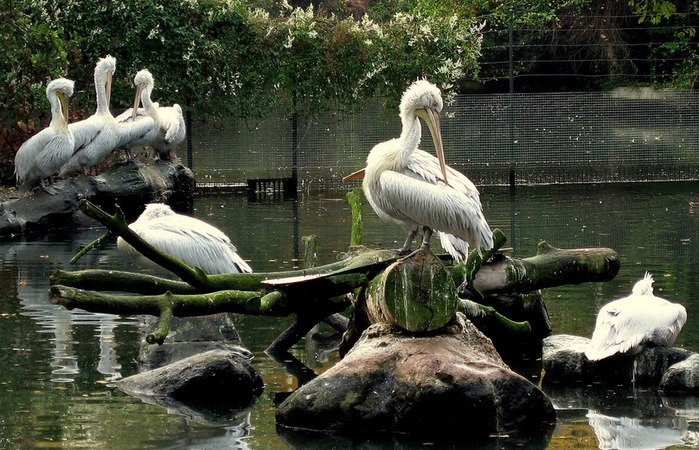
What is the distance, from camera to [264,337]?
8.77m

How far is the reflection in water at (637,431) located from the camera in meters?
6.06

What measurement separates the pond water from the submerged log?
461 millimetres

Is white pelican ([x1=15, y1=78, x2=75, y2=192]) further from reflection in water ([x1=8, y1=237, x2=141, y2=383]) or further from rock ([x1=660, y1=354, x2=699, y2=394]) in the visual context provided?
rock ([x1=660, y1=354, x2=699, y2=394])

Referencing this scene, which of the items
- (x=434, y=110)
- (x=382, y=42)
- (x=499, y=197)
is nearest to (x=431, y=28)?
(x=382, y=42)

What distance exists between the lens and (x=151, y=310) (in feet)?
23.2

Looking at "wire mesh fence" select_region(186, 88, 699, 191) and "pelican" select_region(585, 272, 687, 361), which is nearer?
"pelican" select_region(585, 272, 687, 361)

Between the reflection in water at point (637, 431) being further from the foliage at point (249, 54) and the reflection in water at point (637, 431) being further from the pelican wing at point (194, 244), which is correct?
the foliage at point (249, 54)

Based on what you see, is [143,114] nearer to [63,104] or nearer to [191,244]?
[63,104]

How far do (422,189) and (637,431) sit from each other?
2368 mm

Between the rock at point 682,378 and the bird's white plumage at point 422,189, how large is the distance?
4.90 ft

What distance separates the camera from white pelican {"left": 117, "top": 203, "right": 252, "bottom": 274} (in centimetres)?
870

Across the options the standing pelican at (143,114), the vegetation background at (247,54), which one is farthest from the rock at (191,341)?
the vegetation background at (247,54)

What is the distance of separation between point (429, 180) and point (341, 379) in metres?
2.22

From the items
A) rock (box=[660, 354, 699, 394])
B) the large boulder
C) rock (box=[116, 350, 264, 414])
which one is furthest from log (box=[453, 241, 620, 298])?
rock (box=[116, 350, 264, 414])
